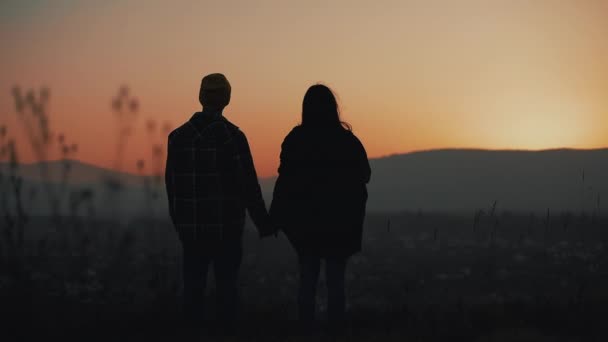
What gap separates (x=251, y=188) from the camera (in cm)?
573

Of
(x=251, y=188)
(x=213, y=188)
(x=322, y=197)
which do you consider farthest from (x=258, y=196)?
(x=322, y=197)

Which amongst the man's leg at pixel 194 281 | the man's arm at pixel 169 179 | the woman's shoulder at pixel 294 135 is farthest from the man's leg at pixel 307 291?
the man's arm at pixel 169 179

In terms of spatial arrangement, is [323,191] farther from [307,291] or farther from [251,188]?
[307,291]

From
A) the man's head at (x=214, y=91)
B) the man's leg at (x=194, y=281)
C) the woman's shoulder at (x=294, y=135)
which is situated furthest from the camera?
the woman's shoulder at (x=294, y=135)

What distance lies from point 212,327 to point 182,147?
60.7 inches

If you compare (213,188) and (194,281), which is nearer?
(213,188)

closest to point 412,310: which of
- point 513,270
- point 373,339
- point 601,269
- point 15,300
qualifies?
point 373,339

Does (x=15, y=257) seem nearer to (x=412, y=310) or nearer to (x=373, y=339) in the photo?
(x=373, y=339)

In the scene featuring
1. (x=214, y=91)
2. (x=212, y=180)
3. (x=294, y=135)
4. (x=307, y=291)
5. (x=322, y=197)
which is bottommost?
(x=307, y=291)

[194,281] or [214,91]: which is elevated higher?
[214,91]

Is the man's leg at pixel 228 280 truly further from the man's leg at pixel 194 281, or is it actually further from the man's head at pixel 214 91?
the man's head at pixel 214 91

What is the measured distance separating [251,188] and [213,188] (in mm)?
308

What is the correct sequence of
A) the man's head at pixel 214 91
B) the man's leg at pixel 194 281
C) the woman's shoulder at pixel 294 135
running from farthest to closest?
the woman's shoulder at pixel 294 135, the man's leg at pixel 194 281, the man's head at pixel 214 91

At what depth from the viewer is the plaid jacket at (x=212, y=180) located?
569 cm
